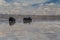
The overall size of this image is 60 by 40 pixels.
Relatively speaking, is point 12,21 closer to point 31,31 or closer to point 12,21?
point 12,21

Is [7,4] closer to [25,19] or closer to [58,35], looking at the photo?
[25,19]

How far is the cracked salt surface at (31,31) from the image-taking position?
5.76ft

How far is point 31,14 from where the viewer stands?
1779 mm

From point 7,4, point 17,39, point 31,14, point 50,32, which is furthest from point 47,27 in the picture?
point 7,4

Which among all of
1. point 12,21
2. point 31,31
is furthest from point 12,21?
point 31,31

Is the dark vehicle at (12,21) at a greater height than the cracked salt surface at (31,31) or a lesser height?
greater

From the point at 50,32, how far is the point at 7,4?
536mm

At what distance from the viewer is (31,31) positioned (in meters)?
1.78

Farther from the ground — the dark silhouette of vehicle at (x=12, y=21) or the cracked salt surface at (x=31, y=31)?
the dark silhouette of vehicle at (x=12, y=21)

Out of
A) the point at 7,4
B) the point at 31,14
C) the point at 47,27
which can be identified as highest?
the point at 7,4

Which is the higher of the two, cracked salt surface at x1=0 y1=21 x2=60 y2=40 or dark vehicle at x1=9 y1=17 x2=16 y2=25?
dark vehicle at x1=9 y1=17 x2=16 y2=25

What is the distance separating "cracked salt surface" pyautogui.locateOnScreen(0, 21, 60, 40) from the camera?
69.2 inches

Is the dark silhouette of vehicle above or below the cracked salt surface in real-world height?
above

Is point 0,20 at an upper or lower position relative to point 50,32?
upper
